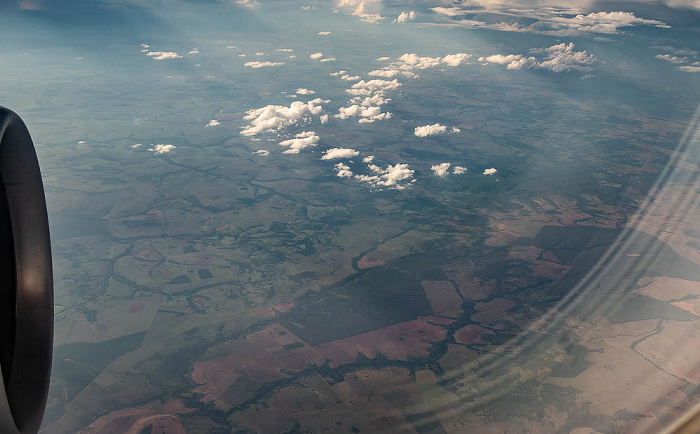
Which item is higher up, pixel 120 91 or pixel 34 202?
pixel 34 202

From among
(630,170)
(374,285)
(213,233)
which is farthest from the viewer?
(630,170)

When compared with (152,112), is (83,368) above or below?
above

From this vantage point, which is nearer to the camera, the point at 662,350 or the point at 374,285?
the point at 662,350

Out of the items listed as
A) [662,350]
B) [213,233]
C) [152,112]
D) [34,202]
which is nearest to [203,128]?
[152,112]

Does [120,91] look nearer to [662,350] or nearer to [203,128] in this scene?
[203,128]

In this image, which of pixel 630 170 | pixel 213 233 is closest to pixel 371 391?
pixel 213 233

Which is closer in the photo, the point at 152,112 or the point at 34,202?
the point at 34,202

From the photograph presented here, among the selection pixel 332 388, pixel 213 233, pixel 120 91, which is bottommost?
pixel 120 91

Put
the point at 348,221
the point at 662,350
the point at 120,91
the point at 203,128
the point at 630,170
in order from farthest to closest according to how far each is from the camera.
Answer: the point at 120,91 < the point at 203,128 < the point at 630,170 < the point at 348,221 < the point at 662,350

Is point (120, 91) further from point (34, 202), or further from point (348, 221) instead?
point (34, 202)
